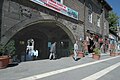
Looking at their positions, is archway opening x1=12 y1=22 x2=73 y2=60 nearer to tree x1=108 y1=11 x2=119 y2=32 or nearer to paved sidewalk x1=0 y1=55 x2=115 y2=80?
paved sidewalk x1=0 y1=55 x2=115 y2=80

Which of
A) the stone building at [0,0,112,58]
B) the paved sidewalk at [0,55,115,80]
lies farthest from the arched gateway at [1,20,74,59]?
the paved sidewalk at [0,55,115,80]

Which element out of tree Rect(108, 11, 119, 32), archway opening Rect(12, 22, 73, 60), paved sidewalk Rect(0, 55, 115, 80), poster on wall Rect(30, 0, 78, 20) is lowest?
paved sidewalk Rect(0, 55, 115, 80)

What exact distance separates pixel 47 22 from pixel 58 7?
1594 mm

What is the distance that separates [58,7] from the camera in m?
16.6

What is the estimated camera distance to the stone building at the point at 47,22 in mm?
11969

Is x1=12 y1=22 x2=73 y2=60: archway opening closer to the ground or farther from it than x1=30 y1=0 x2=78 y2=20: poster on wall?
closer to the ground

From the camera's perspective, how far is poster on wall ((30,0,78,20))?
47.8 ft

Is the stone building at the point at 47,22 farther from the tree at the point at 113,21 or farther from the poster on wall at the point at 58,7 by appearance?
the tree at the point at 113,21

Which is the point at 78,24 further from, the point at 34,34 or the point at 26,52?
the point at 26,52

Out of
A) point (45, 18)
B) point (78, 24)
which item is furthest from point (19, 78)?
point (78, 24)

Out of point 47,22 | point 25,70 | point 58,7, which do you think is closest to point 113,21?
point 58,7

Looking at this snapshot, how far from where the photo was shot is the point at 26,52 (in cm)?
1805

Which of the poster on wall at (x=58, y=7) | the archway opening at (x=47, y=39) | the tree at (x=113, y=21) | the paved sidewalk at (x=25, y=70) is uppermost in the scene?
the tree at (x=113, y=21)

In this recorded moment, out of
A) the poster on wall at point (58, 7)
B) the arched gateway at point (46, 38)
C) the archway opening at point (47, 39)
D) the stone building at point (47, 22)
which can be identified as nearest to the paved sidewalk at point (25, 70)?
the stone building at point (47, 22)
